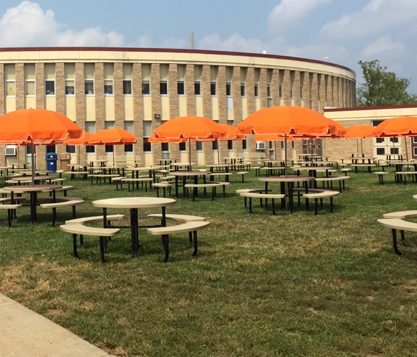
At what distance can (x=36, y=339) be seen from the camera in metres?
4.57

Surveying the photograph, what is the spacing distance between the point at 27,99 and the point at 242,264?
37.4 meters

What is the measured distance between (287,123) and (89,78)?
3176cm

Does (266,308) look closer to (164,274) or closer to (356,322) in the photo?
(356,322)

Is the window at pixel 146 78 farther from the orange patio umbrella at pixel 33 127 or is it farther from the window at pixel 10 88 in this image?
the orange patio umbrella at pixel 33 127

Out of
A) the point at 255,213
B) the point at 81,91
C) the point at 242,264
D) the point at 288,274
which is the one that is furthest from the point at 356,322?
the point at 81,91

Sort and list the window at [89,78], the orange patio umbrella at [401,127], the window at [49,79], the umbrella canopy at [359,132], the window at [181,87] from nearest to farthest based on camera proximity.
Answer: the orange patio umbrella at [401,127] < the umbrella canopy at [359,132] < the window at [49,79] < the window at [89,78] < the window at [181,87]

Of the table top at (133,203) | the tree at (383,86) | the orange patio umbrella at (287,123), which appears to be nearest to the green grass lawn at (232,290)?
the table top at (133,203)

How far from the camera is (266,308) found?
5.33 meters

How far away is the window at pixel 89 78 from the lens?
41656mm

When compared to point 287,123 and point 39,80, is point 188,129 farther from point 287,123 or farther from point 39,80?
point 39,80

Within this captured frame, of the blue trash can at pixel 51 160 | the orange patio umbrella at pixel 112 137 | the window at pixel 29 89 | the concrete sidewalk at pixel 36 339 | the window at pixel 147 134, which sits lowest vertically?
the concrete sidewalk at pixel 36 339

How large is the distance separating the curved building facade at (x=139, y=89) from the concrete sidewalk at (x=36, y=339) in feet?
114

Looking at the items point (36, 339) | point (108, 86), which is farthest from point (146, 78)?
point (36, 339)

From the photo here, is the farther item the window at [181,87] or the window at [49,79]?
the window at [181,87]
